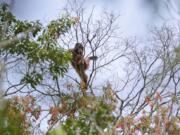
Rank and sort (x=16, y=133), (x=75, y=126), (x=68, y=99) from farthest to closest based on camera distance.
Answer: (x=68, y=99)
(x=75, y=126)
(x=16, y=133)

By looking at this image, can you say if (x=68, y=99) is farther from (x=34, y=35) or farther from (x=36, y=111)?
(x=34, y=35)

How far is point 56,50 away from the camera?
19.7ft

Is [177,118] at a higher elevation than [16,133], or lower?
higher

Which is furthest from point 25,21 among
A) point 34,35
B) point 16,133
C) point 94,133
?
point 16,133

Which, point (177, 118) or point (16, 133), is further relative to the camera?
point (177, 118)

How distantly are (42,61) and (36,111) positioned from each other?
1752 millimetres

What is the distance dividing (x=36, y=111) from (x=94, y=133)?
201 inches

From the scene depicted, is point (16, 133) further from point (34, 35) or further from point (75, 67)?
point (75, 67)

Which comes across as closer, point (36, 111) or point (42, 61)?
point (42, 61)

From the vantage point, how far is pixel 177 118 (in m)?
6.87

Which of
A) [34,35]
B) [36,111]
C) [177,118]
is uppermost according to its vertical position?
[34,35]

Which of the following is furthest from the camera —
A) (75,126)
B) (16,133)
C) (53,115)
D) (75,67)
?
(75,67)

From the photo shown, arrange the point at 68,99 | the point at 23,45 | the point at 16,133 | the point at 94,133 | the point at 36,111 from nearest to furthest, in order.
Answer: the point at 16,133 < the point at 94,133 < the point at 23,45 < the point at 36,111 < the point at 68,99

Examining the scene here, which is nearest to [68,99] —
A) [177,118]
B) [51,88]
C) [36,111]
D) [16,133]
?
[36,111]
